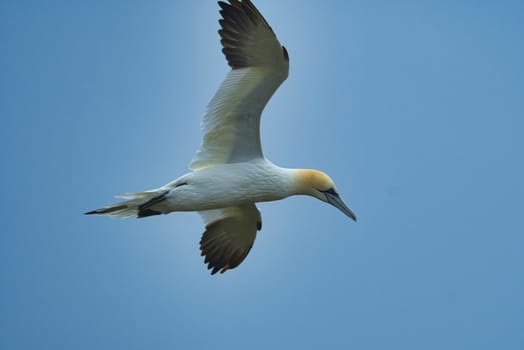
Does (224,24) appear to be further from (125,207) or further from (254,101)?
(125,207)

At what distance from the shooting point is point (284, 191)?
34.9 ft

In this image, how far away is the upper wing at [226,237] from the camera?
38.7 feet

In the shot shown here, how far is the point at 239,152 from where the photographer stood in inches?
424

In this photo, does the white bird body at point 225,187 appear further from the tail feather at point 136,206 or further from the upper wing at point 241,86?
the upper wing at point 241,86

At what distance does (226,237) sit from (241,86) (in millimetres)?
2532

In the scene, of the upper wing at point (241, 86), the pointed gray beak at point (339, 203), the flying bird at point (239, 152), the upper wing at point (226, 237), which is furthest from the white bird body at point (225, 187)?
the upper wing at point (226, 237)

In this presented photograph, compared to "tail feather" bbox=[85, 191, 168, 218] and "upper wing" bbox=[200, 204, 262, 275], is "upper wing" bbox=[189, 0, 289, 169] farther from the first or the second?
"upper wing" bbox=[200, 204, 262, 275]

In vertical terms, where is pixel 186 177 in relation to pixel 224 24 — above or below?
below

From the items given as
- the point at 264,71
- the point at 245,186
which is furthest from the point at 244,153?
the point at 264,71

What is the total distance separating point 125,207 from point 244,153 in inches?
64.1

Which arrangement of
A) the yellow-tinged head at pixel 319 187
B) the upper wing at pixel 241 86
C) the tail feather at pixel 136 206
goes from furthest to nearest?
the yellow-tinged head at pixel 319 187 < the tail feather at pixel 136 206 < the upper wing at pixel 241 86

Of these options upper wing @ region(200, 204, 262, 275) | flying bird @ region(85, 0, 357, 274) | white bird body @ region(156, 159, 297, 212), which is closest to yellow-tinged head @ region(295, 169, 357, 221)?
flying bird @ region(85, 0, 357, 274)

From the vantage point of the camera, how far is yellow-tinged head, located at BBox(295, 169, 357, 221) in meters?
10.8

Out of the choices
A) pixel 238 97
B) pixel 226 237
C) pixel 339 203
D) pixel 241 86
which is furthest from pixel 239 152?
pixel 226 237
